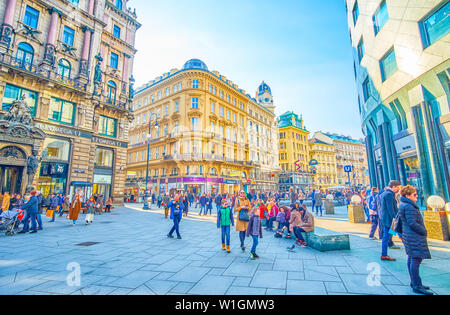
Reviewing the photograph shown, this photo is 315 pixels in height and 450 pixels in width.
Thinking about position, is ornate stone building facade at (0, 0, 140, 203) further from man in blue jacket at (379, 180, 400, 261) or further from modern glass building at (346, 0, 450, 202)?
modern glass building at (346, 0, 450, 202)

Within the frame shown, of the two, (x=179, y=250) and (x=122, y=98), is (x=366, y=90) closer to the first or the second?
(x=179, y=250)

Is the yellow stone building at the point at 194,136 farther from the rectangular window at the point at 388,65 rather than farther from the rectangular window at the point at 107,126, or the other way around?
the rectangular window at the point at 388,65

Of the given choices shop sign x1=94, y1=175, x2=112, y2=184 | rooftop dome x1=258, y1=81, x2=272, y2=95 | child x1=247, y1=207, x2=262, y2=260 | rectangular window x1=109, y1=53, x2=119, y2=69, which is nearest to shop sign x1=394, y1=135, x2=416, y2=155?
child x1=247, y1=207, x2=262, y2=260

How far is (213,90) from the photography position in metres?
40.9

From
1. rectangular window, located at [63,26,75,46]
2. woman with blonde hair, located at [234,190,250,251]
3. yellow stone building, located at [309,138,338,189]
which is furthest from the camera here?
yellow stone building, located at [309,138,338,189]

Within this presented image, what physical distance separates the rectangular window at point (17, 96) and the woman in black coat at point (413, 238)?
2435 centimetres

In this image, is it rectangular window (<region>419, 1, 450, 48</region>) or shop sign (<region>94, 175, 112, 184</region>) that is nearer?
rectangular window (<region>419, 1, 450, 48</region>)

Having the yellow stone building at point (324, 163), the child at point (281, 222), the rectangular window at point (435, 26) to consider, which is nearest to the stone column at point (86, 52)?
the child at point (281, 222)

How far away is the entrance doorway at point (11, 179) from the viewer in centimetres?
1661

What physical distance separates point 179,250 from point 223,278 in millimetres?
2766

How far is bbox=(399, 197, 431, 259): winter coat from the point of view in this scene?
12.0 feet

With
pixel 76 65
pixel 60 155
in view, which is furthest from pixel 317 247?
pixel 76 65

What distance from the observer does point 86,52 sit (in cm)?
2217

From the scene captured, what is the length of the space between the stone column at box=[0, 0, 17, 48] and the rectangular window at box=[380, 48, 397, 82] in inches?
1102
